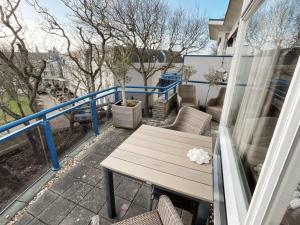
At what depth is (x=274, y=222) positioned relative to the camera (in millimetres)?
621

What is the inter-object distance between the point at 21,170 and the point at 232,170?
2337mm

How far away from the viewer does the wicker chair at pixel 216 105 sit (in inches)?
156

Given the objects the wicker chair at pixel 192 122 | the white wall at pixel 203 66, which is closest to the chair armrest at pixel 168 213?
the wicker chair at pixel 192 122

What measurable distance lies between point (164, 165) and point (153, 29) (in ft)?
21.4

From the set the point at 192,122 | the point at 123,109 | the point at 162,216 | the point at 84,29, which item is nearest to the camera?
the point at 162,216

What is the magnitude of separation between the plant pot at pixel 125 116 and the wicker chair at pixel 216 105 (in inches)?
77.0

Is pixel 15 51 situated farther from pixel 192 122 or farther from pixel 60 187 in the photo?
pixel 192 122

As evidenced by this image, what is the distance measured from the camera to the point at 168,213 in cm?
93

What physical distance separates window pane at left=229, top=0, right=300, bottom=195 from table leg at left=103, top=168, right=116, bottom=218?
106cm

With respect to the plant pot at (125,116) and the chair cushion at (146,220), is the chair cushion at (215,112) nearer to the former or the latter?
the plant pot at (125,116)

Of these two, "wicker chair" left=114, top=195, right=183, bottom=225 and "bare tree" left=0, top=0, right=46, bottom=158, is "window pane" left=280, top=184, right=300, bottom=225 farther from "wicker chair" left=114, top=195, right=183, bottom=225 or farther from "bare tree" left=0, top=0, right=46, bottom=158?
"bare tree" left=0, top=0, right=46, bottom=158

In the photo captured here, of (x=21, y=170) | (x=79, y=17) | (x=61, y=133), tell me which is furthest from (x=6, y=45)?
(x=21, y=170)

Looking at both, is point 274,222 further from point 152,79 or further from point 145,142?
point 152,79

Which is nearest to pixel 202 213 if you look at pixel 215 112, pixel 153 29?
pixel 215 112
